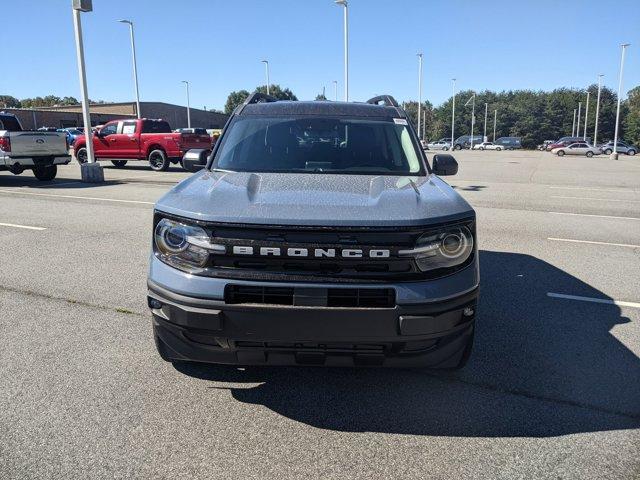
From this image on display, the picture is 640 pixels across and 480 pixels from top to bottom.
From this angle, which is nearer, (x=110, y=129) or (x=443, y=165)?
(x=443, y=165)

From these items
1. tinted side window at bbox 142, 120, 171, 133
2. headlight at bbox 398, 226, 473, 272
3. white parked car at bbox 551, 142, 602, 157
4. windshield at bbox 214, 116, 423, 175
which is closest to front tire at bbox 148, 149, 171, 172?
tinted side window at bbox 142, 120, 171, 133

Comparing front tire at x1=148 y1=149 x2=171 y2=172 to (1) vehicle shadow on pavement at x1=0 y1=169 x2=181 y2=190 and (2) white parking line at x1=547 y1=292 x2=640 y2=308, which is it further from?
(2) white parking line at x1=547 y1=292 x2=640 y2=308

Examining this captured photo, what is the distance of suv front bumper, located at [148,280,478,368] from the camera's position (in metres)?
2.59

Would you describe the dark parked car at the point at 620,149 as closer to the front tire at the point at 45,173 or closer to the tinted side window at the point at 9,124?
the front tire at the point at 45,173

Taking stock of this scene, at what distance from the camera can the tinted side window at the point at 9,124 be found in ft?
49.4

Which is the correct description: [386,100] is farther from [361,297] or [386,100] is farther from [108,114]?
[108,114]

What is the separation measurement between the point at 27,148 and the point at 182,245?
45.9ft

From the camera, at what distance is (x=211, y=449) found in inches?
106

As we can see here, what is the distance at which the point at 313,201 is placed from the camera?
9.46 ft

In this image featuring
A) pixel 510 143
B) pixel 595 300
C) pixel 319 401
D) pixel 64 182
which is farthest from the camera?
pixel 510 143

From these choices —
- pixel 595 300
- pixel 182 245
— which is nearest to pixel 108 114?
pixel 595 300

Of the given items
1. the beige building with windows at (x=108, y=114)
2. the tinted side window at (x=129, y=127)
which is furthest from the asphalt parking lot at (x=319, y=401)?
the beige building with windows at (x=108, y=114)

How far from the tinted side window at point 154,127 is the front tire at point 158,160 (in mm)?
1039

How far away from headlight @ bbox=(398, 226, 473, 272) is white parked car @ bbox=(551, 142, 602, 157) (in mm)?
57520
